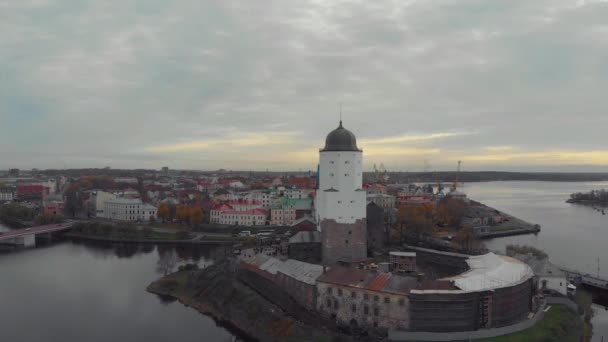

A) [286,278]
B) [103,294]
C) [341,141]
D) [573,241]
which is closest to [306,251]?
[286,278]

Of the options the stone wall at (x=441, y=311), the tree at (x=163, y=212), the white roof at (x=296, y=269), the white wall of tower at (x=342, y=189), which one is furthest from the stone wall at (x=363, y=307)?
the tree at (x=163, y=212)

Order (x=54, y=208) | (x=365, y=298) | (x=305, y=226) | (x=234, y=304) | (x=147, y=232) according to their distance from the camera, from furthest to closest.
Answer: (x=54, y=208) → (x=147, y=232) → (x=305, y=226) → (x=234, y=304) → (x=365, y=298)

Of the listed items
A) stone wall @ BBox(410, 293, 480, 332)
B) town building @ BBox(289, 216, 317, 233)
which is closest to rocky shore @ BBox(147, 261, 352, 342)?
stone wall @ BBox(410, 293, 480, 332)

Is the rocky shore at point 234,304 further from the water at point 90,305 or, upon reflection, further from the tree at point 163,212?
the tree at point 163,212

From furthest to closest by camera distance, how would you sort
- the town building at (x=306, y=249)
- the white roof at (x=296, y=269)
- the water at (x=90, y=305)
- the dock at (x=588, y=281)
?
the town building at (x=306, y=249) → the dock at (x=588, y=281) → the white roof at (x=296, y=269) → the water at (x=90, y=305)

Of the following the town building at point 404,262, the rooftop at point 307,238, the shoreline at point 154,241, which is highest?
the rooftop at point 307,238

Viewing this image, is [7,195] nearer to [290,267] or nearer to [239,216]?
[239,216]

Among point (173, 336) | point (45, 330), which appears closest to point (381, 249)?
point (173, 336)
